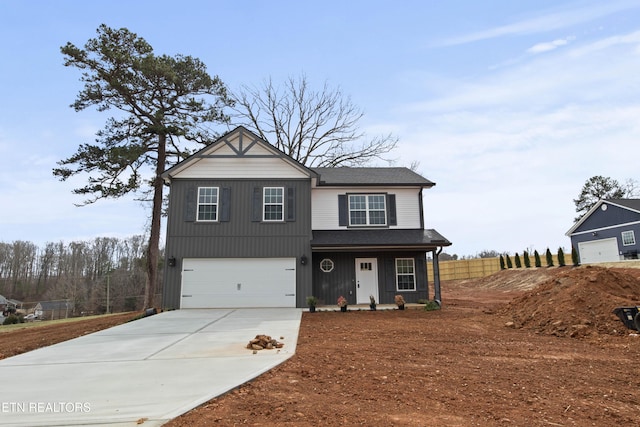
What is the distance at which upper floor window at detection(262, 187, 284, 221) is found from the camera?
14.1m

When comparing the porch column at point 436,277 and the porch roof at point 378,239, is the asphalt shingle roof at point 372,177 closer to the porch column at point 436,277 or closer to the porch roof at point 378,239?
the porch roof at point 378,239

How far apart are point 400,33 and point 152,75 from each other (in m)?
11.1

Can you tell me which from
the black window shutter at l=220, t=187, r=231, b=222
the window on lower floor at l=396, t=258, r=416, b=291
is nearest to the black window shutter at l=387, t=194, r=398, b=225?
the window on lower floor at l=396, t=258, r=416, b=291

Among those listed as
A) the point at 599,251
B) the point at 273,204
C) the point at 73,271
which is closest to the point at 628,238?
the point at 599,251

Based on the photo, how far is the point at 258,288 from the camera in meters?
13.6

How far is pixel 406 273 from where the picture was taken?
575 inches

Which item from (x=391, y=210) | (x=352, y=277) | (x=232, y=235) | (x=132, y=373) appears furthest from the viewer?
(x=391, y=210)

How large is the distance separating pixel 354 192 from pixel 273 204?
3.56 meters

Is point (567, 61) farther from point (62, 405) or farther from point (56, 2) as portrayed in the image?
point (56, 2)

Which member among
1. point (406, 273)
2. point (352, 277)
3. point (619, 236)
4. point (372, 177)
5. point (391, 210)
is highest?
point (372, 177)

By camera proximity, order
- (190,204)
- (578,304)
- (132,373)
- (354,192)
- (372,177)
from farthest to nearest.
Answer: (372,177)
(354,192)
(190,204)
(578,304)
(132,373)

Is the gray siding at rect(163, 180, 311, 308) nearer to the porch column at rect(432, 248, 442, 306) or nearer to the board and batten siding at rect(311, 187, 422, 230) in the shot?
the board and batten siding at rect(311, 187, 422, 230)

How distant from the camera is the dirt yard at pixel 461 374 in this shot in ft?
11.6

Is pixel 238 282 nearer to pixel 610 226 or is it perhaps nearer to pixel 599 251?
pixel 610 226
